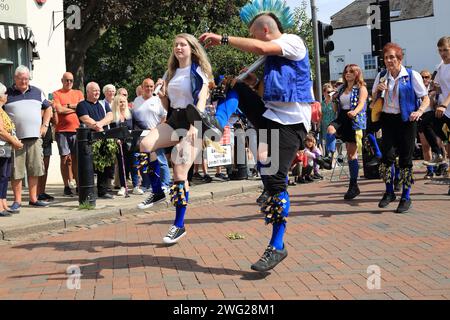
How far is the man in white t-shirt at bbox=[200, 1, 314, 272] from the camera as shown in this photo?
5.11m

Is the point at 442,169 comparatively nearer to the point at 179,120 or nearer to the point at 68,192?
the point at 68,192

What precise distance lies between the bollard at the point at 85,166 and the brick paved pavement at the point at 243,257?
760mm

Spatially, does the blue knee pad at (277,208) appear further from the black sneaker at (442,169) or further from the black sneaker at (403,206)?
the black sneaker at (442,169)

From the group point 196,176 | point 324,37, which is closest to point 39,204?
point 196,176

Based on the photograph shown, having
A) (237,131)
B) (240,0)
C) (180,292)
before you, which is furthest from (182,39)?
(240,0)

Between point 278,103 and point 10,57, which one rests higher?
point 10,57

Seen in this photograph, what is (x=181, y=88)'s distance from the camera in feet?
20.3

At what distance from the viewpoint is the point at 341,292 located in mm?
4496

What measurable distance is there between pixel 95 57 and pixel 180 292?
3116 centimetres

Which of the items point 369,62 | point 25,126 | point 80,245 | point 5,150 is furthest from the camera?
point 369,62

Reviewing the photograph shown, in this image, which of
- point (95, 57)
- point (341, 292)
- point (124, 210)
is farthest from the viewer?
point (95, 57)

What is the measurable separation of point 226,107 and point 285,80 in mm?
531

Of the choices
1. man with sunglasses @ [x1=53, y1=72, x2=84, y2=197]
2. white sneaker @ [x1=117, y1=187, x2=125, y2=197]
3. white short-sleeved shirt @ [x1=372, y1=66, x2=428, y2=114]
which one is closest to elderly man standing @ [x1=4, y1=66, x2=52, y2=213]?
man with sunglasses @ [x1=53, y1=72, x2=84, y2=197]
